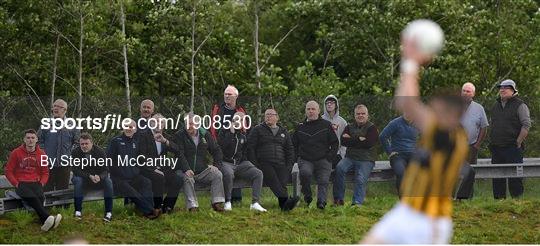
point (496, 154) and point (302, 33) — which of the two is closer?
point (496, 154)

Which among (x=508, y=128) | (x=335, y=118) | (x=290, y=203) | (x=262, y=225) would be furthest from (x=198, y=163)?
(x=508, y=128)

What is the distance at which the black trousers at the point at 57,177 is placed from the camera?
629 inches

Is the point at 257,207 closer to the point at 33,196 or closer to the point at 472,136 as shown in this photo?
the point at 33,196

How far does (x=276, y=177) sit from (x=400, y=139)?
1.74 metres

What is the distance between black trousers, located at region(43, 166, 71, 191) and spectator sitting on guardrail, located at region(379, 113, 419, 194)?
415cm

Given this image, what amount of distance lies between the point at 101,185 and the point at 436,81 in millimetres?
11126

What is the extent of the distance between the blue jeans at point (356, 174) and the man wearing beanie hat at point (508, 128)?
6.45 ft

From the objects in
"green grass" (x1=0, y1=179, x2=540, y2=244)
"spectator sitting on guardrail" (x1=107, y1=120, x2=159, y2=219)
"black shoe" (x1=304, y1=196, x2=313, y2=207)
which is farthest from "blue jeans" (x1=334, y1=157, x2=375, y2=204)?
"spectator sitting on guardrail" (x1=107, y1=120, x2=159, y2=219)

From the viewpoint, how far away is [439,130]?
728 cm

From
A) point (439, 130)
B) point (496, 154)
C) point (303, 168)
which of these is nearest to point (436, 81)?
point (496, 154)

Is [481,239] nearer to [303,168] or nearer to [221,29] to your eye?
[303,168]

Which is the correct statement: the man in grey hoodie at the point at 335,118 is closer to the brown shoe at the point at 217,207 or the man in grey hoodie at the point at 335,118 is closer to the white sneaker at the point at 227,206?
the white sneaker at the point at 227,206

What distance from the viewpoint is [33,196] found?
15.4 metres

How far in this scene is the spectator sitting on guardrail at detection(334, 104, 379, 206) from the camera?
1650cm
